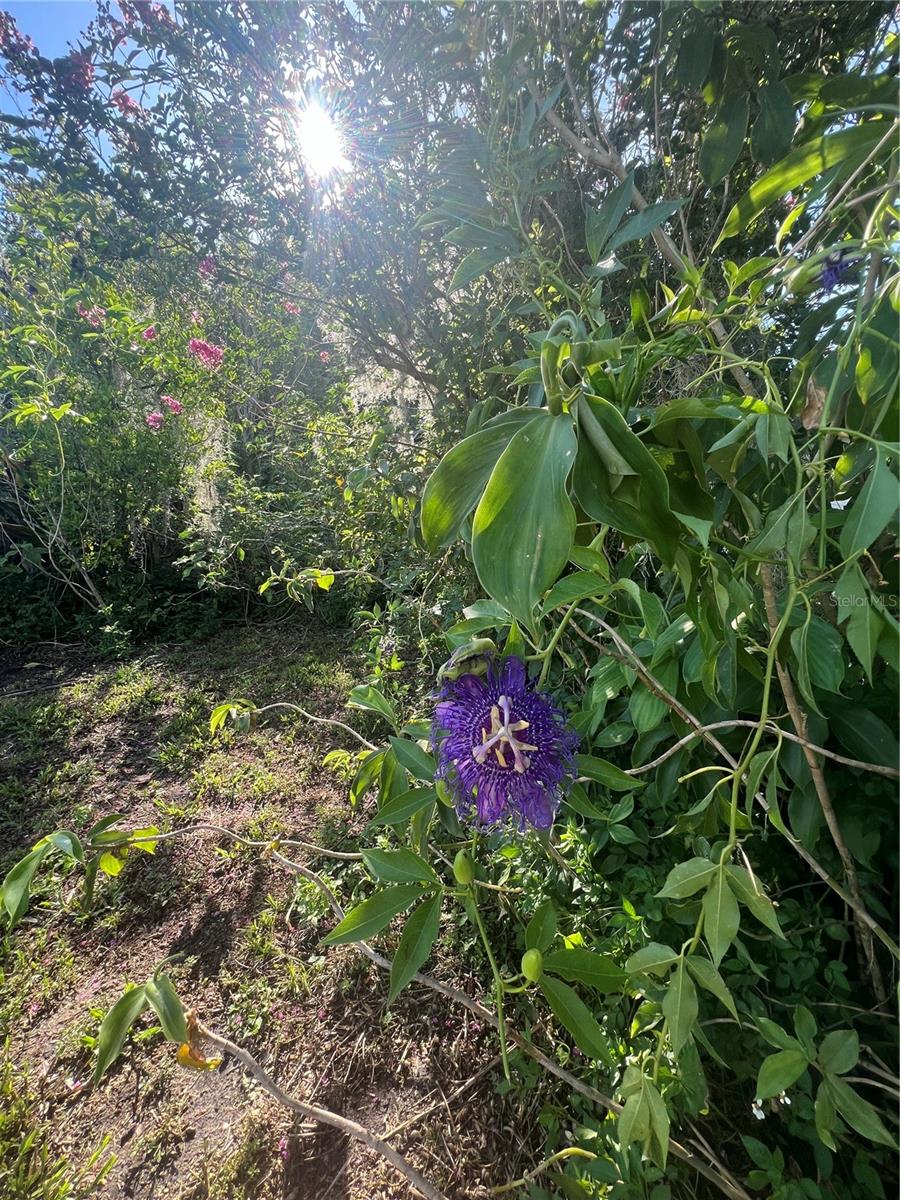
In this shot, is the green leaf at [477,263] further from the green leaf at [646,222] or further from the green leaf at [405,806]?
the green leaf at [405,806]

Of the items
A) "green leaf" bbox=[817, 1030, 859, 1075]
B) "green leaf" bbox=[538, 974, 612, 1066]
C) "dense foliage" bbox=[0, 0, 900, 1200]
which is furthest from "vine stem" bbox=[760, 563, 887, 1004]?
"green leaf" bbox=[538, 974, 612, 1066]

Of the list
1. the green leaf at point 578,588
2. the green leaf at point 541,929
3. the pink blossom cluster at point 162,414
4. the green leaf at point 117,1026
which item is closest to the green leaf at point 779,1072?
the green leaf at point 541,929

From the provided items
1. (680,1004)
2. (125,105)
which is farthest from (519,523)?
(125,105)

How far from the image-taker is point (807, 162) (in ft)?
1.70

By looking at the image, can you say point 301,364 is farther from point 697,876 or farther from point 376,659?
point 697,876

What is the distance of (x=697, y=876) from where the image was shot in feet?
1.52

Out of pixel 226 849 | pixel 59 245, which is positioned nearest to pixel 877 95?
pixel 226 849

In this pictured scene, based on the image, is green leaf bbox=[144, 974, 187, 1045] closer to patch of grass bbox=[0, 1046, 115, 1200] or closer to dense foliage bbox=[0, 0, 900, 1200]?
dense foliage bbox=[0, 0, 900, 1200]

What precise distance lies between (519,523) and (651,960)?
1.47 ft

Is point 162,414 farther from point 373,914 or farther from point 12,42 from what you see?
point 373,914

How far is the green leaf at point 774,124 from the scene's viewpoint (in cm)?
60

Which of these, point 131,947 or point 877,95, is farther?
point 131,947

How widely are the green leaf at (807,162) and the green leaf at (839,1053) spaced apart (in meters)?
0.79

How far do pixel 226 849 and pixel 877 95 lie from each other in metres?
1.90
